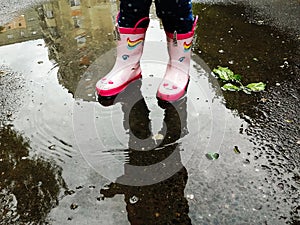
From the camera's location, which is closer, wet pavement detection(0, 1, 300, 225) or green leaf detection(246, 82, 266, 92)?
wet pavement detection(0, 1, 300, 225)

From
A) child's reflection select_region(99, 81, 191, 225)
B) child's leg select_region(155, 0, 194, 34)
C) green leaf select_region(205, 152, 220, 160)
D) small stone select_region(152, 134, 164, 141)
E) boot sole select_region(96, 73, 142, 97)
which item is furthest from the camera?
boot sole select_region(96, 73, 142, 97)

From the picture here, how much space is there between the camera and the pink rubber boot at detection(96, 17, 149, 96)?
80.4 inches

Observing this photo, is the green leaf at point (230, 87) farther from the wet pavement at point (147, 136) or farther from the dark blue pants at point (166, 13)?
the dark blue pants at point (166, 13)

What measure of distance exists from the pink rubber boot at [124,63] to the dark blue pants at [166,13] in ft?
0.12

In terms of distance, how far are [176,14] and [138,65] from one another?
1.23ft

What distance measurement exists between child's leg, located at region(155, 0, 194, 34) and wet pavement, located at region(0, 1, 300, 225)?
325 millimetres

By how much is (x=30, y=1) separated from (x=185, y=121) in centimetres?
215

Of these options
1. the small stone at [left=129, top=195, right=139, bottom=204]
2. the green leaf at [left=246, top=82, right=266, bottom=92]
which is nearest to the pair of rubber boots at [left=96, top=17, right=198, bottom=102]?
the green leaf at [left=246, top=82, right=266, bottom=92]

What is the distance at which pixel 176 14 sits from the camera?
196 centimetres

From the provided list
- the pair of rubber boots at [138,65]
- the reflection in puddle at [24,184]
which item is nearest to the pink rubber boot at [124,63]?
the pair of rubber boots at [138,65]

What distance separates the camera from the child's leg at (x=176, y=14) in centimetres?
193

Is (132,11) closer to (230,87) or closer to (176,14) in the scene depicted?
(176,14)

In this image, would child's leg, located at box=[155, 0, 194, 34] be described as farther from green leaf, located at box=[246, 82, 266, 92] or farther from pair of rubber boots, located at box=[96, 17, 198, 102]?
green leaf, located at box=[246, 82, 266, 92]

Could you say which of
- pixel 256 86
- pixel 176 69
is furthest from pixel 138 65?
pixel 256 86
